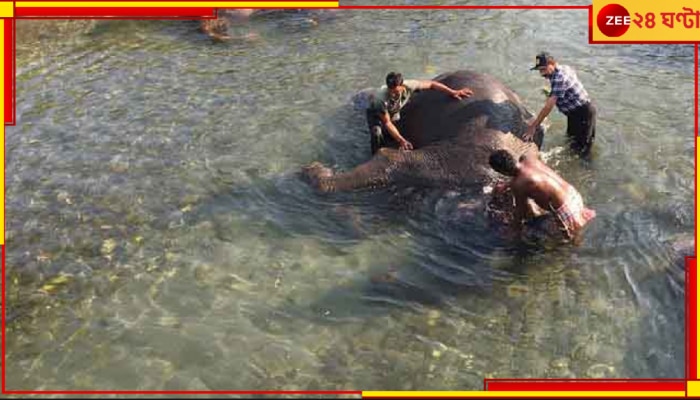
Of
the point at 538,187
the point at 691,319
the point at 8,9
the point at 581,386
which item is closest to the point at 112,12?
the point at 8,9

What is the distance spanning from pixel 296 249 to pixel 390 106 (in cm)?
243

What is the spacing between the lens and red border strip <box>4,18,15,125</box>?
10.7 meters

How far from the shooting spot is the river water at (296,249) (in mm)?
6125

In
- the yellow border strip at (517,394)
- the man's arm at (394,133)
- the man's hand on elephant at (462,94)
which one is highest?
the man's hand on elephant at (462,94)

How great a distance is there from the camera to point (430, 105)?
29.5 ft

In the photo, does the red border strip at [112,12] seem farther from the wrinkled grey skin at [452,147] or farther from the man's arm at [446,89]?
the wrinkled grey skin at [452,147]

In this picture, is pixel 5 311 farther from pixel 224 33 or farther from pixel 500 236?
pixel 224 33

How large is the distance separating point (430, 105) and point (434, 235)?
6.94 ft

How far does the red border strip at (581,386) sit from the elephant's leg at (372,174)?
3141mm

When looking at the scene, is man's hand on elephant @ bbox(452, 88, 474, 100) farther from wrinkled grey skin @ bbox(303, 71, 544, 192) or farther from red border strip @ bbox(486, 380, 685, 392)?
red border strip @ bbox(486, 380, 685, 392)

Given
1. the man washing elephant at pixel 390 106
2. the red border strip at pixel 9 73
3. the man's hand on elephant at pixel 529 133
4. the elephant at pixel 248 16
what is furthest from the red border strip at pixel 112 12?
the man's hand on elephant at pixel 529 133

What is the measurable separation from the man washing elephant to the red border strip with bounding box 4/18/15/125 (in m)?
5.76

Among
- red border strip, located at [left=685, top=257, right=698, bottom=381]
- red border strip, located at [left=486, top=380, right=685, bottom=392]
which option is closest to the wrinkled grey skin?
red border strip, located at [left=685, top=257, right=698, bottom=381]

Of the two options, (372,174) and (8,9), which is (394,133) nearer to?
(372,174)
